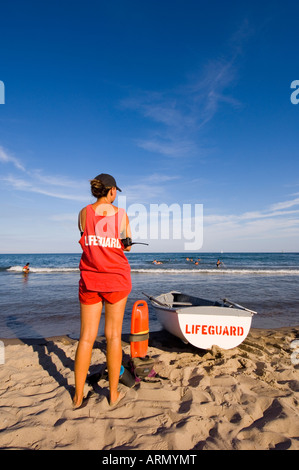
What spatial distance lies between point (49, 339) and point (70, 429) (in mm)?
3958

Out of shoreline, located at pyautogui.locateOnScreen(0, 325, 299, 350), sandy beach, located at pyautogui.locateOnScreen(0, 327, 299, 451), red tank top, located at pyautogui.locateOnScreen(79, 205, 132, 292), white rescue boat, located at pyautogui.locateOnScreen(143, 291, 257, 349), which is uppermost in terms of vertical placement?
red tank top, located at pyautogui.locateOnScreen(79, 205, 132, 292)

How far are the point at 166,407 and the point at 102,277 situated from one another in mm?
1673

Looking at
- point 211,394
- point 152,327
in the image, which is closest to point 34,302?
point 152,327

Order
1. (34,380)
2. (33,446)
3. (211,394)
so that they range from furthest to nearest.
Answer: (34,380) < (211,394) < (33,446)

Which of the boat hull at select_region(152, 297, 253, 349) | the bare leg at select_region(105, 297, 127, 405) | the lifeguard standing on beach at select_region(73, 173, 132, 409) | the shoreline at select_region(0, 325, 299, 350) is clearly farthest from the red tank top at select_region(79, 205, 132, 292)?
the shoreline at select_region(0, 325, 299, 350)

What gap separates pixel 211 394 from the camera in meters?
3.23

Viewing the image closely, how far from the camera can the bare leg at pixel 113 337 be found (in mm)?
2822

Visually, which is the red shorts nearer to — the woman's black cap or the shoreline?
the woman's black cap

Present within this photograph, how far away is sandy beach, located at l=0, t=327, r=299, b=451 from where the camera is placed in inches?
92.4

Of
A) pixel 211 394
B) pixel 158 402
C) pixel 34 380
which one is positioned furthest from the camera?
pixel 34 380

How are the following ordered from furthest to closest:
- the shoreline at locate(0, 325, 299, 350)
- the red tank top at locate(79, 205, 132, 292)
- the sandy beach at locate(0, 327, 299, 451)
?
1. the shoreline at locate(0, 325, 299, 350)
2. the red tank top at locate(79, 205, 132, 292)
3. the sandy beach at locate(0, 327, 299, 451)

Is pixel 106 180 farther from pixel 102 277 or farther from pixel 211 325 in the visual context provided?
pixel 211 325
